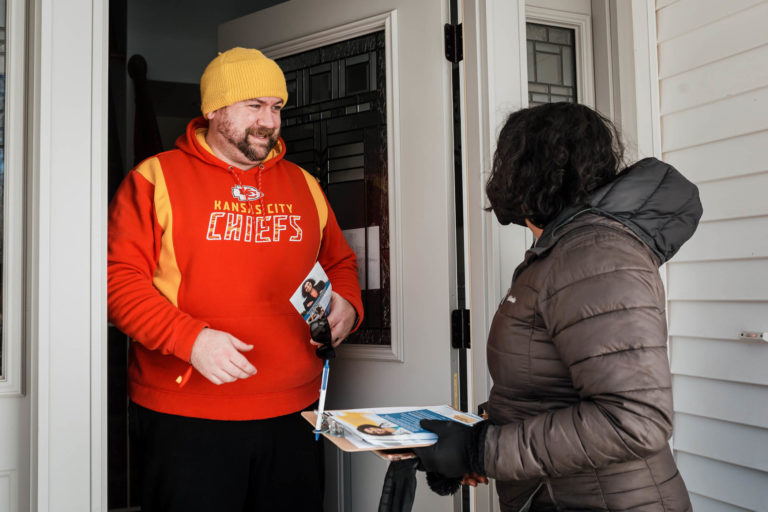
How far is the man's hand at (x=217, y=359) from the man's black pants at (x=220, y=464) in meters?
0.22

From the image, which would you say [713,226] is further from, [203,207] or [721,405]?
[203,207]

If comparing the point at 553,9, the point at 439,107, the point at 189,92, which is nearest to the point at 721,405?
the point at 439,107

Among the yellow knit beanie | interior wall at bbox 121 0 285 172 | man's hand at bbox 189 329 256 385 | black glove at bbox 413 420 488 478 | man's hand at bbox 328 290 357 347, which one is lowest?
black glove at bbox 413 420 488 478

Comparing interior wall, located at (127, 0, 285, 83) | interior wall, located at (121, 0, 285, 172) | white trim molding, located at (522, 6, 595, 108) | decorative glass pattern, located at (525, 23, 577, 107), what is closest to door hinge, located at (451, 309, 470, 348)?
decorative glass pattern, located at (525, 23, 577, 107)

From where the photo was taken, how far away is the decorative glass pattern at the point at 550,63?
85.7 inches

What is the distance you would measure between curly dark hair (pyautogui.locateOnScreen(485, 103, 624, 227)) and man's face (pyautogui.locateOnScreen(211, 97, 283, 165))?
1.00 metres

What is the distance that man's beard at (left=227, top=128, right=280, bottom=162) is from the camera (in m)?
2.03

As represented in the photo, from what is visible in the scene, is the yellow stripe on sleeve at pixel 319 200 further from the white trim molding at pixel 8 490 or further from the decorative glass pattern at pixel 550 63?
the white trim molding at pixel 8 490

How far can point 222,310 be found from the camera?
6.22 ft

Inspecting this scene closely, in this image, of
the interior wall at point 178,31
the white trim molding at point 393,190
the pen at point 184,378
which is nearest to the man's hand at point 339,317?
the white trim molding at point 393,190

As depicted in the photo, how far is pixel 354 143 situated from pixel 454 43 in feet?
1.64

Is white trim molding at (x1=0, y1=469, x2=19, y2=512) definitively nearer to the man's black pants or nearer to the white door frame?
the white door frame

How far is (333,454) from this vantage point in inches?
96.0

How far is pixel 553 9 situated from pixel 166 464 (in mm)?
1845
